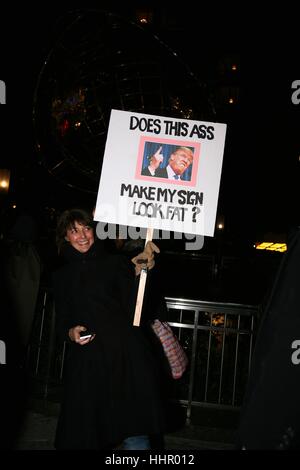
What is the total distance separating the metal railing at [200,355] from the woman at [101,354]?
1456 mm

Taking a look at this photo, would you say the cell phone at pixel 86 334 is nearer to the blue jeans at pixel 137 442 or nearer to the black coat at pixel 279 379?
the blue jeans at pixel 137 442

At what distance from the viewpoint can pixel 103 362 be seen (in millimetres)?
3045

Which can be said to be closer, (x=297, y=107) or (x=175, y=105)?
(x=175, y=105)

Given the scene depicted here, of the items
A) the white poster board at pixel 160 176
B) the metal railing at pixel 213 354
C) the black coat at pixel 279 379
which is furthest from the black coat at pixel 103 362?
the metal railing at pixel 213 354

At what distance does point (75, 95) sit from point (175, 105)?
38.1 inches

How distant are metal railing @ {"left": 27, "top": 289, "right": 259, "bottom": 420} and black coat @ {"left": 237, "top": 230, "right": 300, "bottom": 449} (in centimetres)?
260

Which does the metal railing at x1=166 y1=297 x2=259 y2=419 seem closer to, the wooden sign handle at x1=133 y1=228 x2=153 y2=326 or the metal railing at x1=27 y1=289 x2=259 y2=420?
the metal railing at x1=27 y1=289 x2=259 y2=420

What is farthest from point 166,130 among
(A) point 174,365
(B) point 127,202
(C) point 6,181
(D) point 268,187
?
(D) point 268,187

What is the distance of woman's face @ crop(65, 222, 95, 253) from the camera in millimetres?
3328

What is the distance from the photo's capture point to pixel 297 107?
27422 millimetres

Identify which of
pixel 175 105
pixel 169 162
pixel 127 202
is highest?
pixel 175 105

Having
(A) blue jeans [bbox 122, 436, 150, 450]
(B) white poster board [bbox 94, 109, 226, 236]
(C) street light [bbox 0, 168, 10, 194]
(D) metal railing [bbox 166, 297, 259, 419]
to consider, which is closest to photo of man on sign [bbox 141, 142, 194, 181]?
(B) white poster board [bbox 94, 109, 226, 236]

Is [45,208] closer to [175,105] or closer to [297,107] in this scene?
[297,107]
